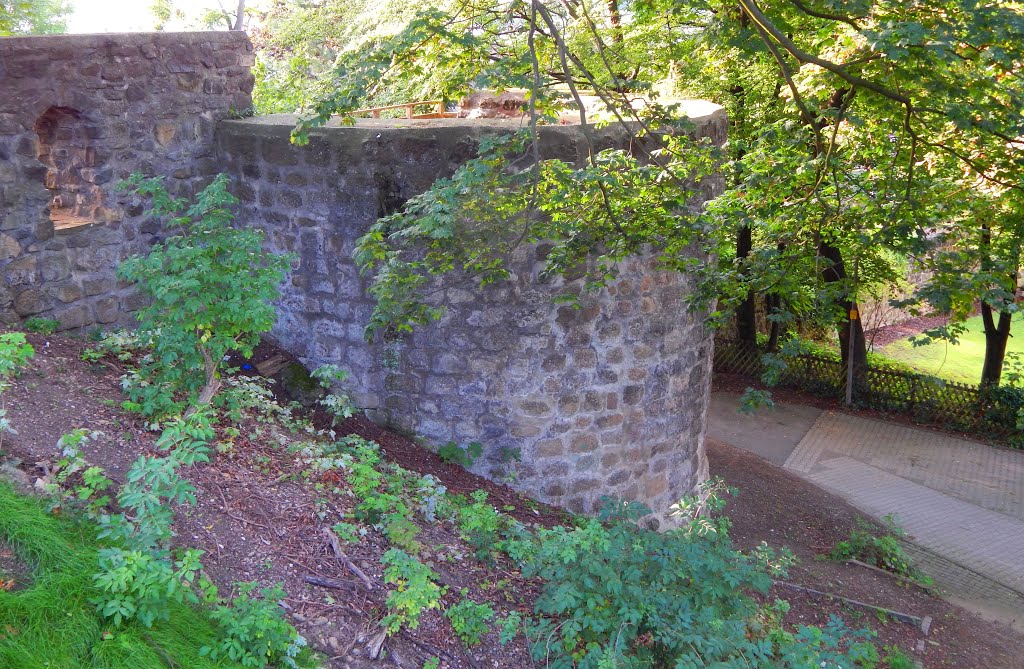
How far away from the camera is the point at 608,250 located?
5719 millimetres

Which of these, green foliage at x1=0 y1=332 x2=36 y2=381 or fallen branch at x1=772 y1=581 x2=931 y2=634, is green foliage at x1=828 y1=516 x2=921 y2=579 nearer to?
fallen branch at x1=772 y1=581 x2=931 y2=634

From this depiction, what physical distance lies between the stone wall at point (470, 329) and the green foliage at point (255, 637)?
2886 mm

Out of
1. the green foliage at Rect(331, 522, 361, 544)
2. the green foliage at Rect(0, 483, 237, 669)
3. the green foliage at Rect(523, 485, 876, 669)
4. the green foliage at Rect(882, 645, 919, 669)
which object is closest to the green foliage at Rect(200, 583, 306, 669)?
the green foliage at Rect(0, 483, 237, 669)

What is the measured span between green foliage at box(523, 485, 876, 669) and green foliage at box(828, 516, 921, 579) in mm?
4129

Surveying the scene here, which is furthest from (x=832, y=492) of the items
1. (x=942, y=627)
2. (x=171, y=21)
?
(x=171, y=21)

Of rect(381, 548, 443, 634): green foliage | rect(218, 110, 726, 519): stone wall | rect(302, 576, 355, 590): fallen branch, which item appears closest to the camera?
rect(381, 548, 443, 634): green foliage

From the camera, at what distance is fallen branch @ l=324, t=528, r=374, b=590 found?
383 centimetres

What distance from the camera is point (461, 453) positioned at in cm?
604

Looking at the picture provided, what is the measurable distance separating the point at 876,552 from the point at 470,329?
4940 mm

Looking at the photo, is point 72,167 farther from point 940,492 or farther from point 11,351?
point 940,492

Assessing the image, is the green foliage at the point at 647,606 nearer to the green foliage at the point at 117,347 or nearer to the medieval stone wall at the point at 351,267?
the medieval stone wall at the point at 351,267

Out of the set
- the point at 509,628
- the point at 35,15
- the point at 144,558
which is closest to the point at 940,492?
the point at 509,628

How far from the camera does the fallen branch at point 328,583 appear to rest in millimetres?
3695

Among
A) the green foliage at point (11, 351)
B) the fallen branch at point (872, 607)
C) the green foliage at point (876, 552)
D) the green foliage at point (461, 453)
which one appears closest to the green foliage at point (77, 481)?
the green foliage at point (11, 351)
